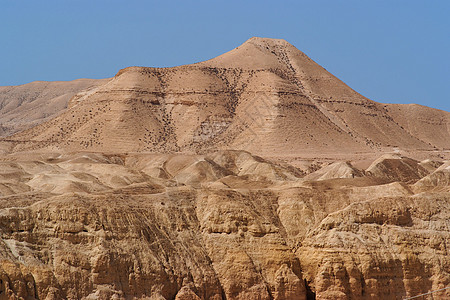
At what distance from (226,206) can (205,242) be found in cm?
213

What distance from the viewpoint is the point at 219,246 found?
4100 centimetres

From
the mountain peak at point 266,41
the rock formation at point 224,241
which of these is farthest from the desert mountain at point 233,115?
the rock formation at point 224,241

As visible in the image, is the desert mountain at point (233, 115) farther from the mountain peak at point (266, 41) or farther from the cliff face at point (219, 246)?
the cliff face at point (219, 246)

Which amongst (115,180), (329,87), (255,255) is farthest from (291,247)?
(329,87)

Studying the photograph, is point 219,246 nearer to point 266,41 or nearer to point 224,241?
point 224,241

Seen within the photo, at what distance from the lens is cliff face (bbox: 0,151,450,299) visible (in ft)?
118

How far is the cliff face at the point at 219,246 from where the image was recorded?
36062 millimetres

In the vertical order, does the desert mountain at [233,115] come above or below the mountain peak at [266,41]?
below

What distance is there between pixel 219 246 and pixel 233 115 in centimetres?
11145

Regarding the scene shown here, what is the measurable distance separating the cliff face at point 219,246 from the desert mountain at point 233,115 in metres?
88.2

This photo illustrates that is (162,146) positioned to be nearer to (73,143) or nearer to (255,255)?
(73,143)

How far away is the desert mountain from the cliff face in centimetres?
8816

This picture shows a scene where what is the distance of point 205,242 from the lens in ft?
136

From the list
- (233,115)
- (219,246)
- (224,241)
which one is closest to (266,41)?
(233,115)
